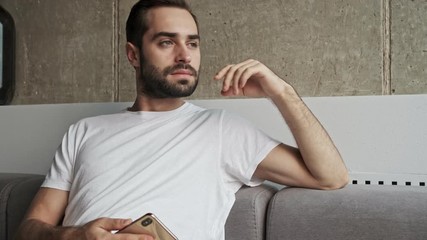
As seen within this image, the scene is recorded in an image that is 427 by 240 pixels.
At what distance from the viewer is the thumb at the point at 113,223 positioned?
3.55 ft

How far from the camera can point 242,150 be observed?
1.34 meters

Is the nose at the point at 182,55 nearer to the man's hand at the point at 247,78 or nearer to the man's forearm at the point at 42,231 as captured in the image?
the man's hand at the point at 247,78

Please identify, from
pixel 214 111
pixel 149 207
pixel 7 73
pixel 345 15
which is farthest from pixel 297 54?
pixel 7 73

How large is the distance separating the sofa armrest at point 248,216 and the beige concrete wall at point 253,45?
2.01 feet

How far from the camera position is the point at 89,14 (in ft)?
7.26

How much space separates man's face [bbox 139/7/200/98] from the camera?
148cm

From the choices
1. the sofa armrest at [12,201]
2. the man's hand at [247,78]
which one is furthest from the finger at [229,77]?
the sofa armrest at [12,201]

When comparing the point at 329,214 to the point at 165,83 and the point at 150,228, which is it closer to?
the point at 150,228

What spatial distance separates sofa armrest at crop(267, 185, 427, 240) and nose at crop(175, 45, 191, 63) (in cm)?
53

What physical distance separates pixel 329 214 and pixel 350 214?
5 cm

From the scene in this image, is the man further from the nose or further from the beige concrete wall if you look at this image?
the beige concrete wall

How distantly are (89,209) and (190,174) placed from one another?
30 centimetres

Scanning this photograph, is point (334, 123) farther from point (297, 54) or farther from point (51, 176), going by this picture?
point (51, 176)

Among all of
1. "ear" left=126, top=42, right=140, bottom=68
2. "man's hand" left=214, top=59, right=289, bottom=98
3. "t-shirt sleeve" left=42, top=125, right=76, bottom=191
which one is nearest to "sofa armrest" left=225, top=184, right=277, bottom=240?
"man's hand" left=214, top=59, right=289, bottom=98
